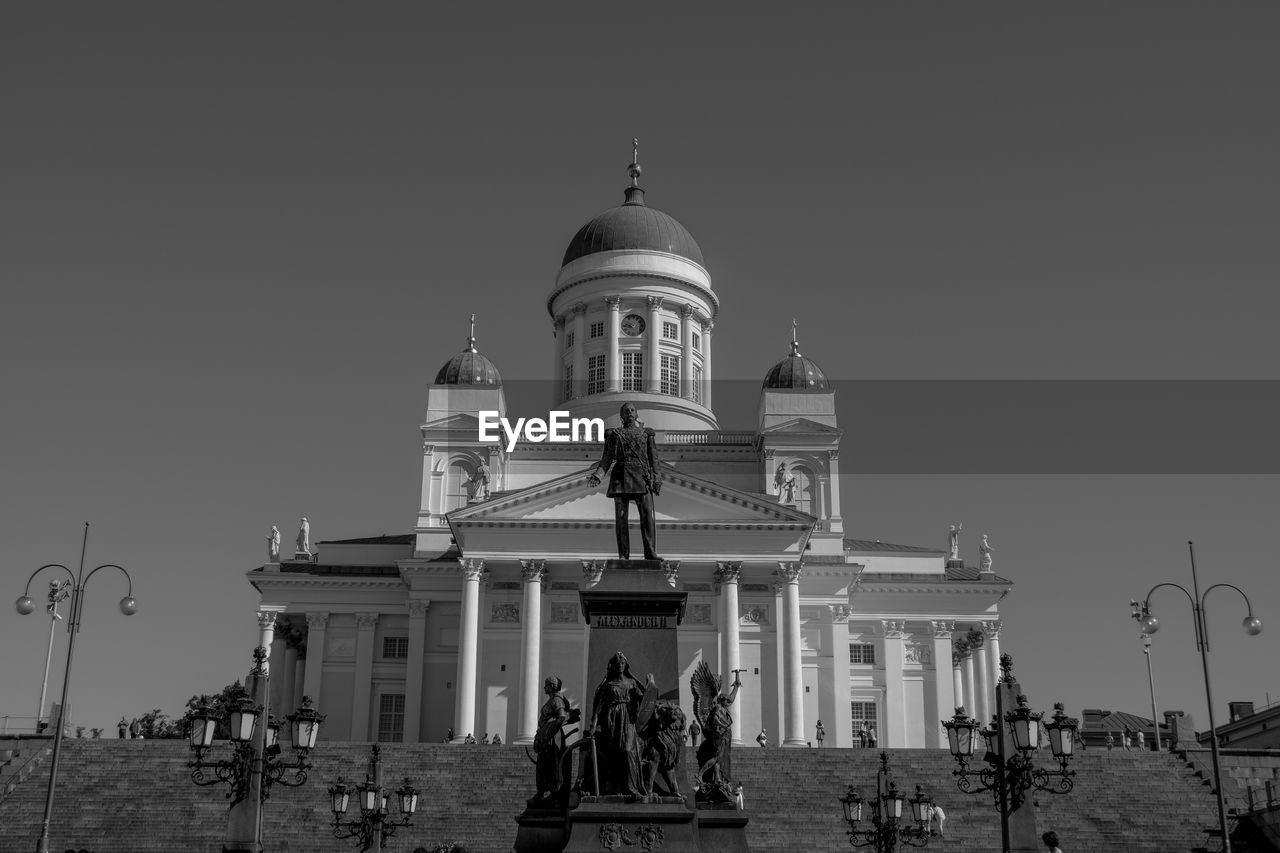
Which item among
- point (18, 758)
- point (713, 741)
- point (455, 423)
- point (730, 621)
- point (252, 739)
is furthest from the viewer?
point (455, 423)

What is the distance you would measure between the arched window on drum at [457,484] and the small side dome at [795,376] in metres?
14.8

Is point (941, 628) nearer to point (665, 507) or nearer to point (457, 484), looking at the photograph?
point (665, 507)

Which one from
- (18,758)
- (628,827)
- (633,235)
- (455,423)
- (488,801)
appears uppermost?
(633,235)

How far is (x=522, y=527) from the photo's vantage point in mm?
58750

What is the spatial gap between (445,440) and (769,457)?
15.1 metres

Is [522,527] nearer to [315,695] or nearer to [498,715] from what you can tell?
[498,715]

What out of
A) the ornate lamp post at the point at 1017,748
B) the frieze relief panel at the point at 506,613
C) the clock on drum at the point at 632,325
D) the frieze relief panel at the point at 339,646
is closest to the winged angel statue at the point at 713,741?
the ornate lamp post at the point at 1017,748

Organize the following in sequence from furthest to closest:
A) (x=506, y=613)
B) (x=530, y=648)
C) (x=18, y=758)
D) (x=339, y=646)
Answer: (x=339, y=646) < (x=506, y=613) < (x=530, y=648) < (x=18, y=758)

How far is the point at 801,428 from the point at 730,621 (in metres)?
14.3

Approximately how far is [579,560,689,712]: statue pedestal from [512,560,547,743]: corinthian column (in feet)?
125

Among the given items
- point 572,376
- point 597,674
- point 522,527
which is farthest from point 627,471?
point 572,376

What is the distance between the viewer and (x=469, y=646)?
191ft

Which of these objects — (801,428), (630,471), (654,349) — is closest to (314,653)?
(654,349)

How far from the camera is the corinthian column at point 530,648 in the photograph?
55.7m
